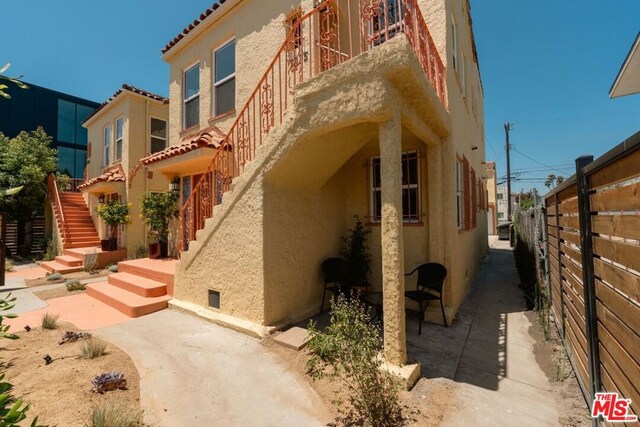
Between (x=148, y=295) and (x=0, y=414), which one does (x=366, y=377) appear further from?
(x=148, y=295)

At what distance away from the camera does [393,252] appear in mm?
3535

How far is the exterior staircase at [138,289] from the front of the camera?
224 inches

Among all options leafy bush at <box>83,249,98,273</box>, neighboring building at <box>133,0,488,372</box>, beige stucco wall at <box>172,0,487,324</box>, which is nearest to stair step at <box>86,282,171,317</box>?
beige stucco wall at <box>172,0,487,324</box>

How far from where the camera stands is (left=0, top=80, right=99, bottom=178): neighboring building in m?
18.3

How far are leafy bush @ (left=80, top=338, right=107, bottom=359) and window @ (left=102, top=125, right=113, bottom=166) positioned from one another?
12.5m

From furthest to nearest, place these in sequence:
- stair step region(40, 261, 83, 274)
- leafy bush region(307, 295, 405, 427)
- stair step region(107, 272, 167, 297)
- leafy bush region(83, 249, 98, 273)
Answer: leafy bush region(83, 249, 98, 273) → stair step region(40, 261, 83, 274) → stair step region(107, 272, 167, 297) → leafy bush region(307, 295, 405, 427)

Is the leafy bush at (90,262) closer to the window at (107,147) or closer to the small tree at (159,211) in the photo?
the small tree at (159,211)

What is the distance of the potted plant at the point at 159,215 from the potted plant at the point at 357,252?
5.90 metres

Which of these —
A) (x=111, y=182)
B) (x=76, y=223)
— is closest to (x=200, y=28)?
(x=111, y=182)

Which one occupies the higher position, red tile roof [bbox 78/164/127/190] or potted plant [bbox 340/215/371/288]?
red tile roof [bbox 78/164/127/190]

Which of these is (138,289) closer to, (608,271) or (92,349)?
(92,349)

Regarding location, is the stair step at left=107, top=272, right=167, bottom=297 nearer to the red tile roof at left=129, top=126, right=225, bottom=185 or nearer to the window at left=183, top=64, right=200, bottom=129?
the red tile roof at left=129, top=126, right=225, bottom=185

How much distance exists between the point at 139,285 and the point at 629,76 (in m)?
9.87

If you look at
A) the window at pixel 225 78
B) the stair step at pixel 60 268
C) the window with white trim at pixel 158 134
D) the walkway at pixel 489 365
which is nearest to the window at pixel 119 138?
the window with white trim at pixel 158 134
